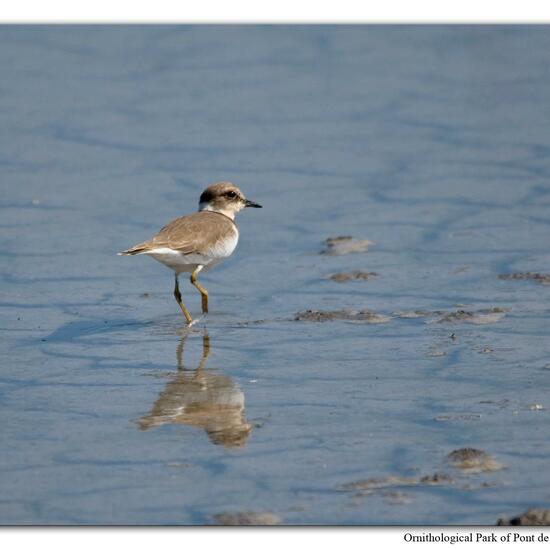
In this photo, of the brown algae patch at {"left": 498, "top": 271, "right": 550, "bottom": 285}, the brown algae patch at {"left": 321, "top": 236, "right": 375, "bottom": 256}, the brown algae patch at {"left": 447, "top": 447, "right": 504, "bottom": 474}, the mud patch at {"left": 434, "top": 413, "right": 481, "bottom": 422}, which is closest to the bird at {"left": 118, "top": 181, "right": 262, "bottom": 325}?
the brown algae patch at {"left": 321, "top": 236, "right": 375, "bottom": 256}

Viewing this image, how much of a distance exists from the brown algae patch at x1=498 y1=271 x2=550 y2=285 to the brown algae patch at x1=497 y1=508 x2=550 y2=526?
4.26 m

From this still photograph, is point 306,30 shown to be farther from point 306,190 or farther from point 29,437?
point 29,437

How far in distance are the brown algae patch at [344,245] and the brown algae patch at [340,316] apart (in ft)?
4.83

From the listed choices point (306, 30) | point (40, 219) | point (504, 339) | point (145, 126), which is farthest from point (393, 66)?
point (504, 339)

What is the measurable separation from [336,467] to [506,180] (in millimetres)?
6506

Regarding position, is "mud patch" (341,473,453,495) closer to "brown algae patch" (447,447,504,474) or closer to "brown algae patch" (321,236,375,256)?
"brown algae patch" (447,447,504,474)

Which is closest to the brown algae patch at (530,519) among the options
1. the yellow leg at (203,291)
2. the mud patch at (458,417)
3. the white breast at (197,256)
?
the mud patch at (458,417)

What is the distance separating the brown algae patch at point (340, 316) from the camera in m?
8.94

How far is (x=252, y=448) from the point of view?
661 cm

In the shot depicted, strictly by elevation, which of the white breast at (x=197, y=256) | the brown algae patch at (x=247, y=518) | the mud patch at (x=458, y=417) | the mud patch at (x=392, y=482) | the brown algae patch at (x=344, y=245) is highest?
the brown algae patch at (x=344, y=245)

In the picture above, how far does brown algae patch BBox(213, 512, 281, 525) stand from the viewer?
5.71m

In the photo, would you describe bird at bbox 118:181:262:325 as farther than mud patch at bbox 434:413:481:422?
Yes

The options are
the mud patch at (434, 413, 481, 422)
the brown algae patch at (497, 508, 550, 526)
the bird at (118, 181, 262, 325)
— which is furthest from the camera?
A: the bird at (118, 181, 262, 325)

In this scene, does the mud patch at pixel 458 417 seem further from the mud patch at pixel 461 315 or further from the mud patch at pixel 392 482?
the mud patch at pixel 461 315
